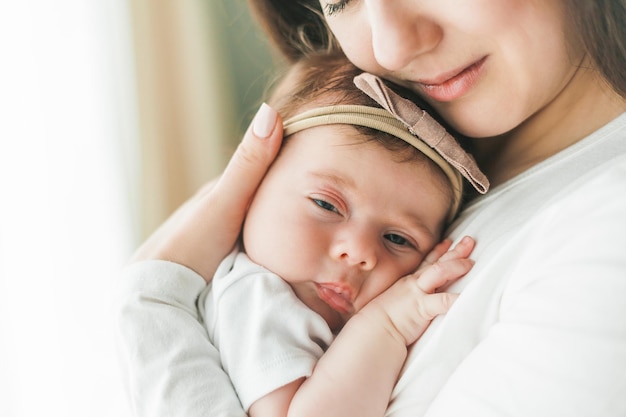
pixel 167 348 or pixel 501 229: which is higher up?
pixel 501 229

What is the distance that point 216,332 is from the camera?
110 cm

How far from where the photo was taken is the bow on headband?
1056mm

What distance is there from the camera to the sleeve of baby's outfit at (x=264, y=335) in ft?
3.20

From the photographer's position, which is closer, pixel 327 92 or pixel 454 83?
pixel 454 83

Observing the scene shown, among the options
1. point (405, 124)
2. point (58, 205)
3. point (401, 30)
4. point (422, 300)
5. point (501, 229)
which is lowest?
point (58, 205)

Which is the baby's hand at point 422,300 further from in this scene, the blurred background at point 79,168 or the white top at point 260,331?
the blurred background at point 79,168

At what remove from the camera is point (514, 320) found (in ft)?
2.61

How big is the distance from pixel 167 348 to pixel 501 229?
1.76 ft

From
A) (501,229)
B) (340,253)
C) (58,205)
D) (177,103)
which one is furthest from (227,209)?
(177,103)

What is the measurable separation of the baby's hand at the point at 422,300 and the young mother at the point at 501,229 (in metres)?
0.02

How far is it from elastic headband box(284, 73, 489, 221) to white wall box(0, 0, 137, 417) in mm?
720

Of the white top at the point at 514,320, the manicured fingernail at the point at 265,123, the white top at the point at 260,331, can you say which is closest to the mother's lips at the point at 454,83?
the white top at the point at 514,320

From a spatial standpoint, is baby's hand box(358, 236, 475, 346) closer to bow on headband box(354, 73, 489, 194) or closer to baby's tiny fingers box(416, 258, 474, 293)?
baby's tiny fingers box(416, 258, 474, 293)

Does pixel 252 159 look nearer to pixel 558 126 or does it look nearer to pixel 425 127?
pixel 425 127
